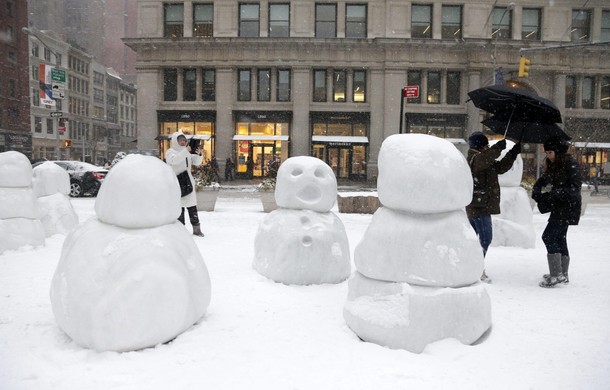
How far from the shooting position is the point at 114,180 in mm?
3842

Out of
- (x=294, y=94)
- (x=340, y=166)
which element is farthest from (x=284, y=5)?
(x=340, y=166)

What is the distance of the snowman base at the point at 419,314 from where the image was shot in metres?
3.66

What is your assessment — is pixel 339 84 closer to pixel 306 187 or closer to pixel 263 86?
pixel 263 86

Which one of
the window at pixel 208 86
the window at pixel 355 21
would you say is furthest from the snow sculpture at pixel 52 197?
the window at pixel 355 21

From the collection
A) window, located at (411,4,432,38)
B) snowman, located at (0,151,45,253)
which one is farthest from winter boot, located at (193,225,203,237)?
window, located at (411,4,432,38)

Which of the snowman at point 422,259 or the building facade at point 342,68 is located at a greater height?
the building facade at point 342,68

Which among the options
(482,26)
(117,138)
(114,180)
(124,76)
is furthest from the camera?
(124,76)

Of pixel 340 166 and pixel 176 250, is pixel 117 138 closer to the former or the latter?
pixel 340 166

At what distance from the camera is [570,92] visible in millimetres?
30516

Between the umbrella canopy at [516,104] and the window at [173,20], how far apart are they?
1109 inches

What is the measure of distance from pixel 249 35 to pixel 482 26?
15536mm

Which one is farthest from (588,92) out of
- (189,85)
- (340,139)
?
(189,85)

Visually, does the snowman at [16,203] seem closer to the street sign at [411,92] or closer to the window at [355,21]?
the street sign at [411,92]

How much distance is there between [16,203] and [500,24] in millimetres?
31078
